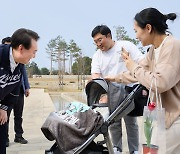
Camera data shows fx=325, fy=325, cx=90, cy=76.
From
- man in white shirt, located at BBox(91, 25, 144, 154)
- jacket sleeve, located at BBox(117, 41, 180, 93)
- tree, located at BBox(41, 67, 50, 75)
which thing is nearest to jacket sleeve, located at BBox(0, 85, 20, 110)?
man in white shirt, located at BBox(91, 25, 144, 154)

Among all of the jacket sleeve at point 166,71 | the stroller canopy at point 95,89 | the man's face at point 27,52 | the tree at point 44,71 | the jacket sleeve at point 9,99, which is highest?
the man's face at point 27,52

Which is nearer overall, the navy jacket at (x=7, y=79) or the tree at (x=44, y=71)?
the navy jacket at (x=7, y=79)

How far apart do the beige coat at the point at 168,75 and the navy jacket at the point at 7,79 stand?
43.3 inches

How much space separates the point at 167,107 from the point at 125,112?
0.42m

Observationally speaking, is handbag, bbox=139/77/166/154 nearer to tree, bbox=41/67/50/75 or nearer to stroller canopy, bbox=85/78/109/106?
stroller canopy, bbox=85/78/109/106

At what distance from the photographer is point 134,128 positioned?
3707 millimetres

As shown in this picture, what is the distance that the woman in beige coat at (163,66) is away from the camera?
202 cm

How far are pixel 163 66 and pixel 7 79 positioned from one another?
1.37 metres

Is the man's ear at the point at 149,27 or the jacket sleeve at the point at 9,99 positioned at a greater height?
the man's ear at the point at 149,27

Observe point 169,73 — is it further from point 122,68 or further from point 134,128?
point 134,128

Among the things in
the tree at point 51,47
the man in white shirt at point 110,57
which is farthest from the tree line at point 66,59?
the man in white shirt at point 110,57

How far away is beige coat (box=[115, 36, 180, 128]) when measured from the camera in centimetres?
201

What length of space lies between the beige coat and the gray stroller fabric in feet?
1.53

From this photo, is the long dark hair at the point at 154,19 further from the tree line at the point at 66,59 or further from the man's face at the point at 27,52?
the tree line at the point at 66,59
